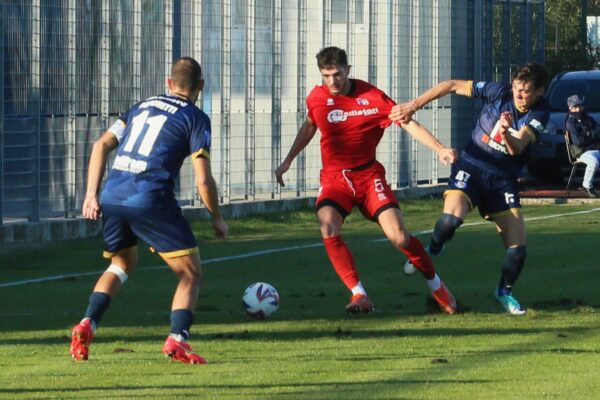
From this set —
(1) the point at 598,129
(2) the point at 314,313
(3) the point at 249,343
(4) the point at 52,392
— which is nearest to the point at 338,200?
(2) the point at 314,313

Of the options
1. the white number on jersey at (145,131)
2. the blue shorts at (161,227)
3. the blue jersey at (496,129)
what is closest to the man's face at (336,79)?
the blue jersey at (496,129)

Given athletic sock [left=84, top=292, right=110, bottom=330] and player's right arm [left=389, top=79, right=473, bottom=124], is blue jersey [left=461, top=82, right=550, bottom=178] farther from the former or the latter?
athletic sock [left=84, top=292, right=110, bottom=330]

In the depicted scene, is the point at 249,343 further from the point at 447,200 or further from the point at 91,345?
the point at 447,200

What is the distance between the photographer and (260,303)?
11.5m

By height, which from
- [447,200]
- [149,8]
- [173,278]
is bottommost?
[173,278]

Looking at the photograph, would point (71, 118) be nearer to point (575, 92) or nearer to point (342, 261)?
point (342, 261)

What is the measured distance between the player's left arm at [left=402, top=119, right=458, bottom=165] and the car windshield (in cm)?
1664

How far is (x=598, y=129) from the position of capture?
26.1 metres

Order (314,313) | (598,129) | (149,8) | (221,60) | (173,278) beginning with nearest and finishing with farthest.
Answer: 1. (314,313)
2. (173,278)
3. (149,8)
4. (221,60)
5. (598,129)

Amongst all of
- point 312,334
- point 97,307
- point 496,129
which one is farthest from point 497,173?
point 97,307

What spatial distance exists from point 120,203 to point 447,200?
3.62 metres

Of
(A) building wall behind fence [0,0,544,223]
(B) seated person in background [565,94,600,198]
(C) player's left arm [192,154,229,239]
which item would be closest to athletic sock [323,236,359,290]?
(C) player's left arm [192,154,229,239]

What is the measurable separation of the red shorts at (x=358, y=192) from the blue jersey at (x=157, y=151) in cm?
276

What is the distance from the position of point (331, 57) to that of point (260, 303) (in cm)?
189
